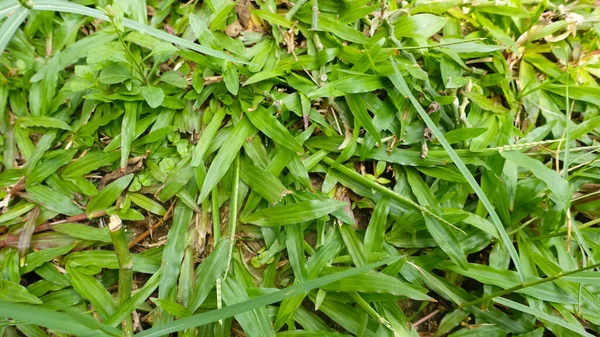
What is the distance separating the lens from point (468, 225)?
1.60m

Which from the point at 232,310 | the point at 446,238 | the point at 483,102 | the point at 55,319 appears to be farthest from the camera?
the point at 483,102

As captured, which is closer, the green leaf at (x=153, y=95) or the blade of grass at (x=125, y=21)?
the blade of grass at (x=125, y=21)

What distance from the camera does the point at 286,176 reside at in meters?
1.59

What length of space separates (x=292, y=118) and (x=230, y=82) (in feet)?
0.88

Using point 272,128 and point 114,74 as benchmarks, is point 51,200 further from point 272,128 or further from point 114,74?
point 272,128

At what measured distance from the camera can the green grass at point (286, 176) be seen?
151 cm

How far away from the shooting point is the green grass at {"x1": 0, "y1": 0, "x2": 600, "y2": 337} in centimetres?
151

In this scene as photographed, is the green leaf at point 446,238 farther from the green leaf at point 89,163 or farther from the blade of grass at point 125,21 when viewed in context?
the green leaf at point 89,163

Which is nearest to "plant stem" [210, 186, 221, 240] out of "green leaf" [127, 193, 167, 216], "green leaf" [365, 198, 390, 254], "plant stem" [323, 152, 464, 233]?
"green leaf" [127, 193, 167, 216]

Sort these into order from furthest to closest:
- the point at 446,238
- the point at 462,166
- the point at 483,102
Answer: the point at 483,102 < the point at 446,238 < the point at 462,166

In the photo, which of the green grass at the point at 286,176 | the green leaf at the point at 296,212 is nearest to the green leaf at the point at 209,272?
the green grass at the point at 286,176

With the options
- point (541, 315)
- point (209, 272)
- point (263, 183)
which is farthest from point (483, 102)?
point (209, 272)

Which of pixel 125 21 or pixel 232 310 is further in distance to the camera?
pixel 125 21

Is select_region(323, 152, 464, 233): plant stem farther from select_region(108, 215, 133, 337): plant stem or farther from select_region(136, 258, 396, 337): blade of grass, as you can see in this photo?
select_region(108, 215, 133, 337): plant stem
